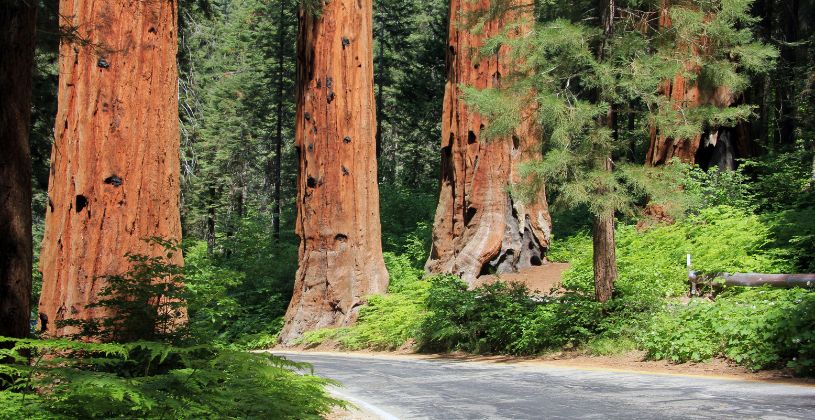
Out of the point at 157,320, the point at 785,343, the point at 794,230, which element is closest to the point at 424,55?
the point at 794,230

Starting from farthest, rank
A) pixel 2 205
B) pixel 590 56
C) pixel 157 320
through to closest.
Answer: pixel 590 56 < pixel 157 320 < pixel 2 205

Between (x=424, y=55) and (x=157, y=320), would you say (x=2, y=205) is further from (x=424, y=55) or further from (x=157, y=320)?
(x=424, y=55)

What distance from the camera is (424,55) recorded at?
39.7 m

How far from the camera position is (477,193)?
2109cm

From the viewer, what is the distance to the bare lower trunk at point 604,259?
523 inches

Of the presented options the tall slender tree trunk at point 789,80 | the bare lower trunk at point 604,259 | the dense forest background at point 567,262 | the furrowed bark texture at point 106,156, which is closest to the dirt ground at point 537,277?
the dense forest background at point 567,262

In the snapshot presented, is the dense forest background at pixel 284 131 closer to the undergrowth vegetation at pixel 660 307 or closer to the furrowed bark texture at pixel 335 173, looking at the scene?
the undergrowth vegetation at pixel 660 307

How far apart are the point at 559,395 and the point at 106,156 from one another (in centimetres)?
561

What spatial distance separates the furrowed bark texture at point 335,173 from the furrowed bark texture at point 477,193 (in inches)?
104

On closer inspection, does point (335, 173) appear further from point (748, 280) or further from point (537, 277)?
point (748, 280)

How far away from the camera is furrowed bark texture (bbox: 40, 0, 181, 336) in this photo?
833cm

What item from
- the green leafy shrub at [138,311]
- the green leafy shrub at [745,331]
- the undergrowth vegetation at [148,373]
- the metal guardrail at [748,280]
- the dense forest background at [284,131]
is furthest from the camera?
the dense forest background at [284,131]

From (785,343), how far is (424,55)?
31.4m

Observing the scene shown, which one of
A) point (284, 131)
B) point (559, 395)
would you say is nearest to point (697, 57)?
point (559, 395)
